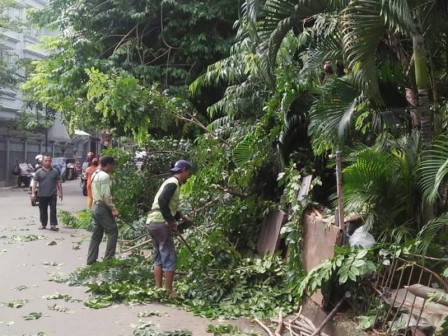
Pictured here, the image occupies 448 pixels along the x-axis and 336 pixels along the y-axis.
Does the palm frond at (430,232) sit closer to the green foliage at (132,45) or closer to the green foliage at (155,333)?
the green foliage at (155,333)

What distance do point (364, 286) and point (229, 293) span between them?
2048 mm

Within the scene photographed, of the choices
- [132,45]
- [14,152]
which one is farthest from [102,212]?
[14,152]

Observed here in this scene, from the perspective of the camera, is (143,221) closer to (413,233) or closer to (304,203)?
(304,203)

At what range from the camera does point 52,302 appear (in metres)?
6.56

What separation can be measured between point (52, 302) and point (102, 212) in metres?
2.09

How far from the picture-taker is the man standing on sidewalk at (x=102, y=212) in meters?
8.38

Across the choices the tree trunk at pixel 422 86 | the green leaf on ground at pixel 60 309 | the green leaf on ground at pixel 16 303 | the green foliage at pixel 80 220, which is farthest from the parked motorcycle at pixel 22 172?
the tree trunk at pixel 422 86

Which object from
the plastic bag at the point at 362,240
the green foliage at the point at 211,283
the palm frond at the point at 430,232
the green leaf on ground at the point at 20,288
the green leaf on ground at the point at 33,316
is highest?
the palm frond at the point at 430,232

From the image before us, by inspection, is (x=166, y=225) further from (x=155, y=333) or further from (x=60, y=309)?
(x=155, y=333)

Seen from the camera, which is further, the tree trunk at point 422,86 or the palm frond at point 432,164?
the tree trunk at point 422,86

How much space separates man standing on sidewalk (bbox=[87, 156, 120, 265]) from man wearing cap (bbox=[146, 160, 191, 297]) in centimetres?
163

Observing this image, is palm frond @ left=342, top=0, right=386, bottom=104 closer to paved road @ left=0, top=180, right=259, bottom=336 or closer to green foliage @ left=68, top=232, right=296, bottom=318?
green foliage @ left=68, top=232, right=296, bottom=318

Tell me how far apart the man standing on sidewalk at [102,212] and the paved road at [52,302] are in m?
0.56

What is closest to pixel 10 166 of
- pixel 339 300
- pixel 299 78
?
pixel 299 78
